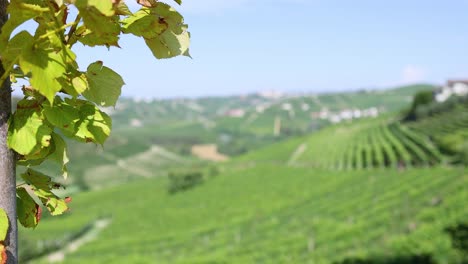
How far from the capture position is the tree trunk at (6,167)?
1.05 meters

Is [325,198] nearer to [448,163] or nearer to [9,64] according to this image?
[448,163]

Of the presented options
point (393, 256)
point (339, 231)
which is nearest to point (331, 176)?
point (339, 231)

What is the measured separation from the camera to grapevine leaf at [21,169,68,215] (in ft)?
4.29

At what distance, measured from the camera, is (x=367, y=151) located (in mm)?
64250

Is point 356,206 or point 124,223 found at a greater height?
point 356,206

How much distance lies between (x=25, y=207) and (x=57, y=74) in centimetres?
55

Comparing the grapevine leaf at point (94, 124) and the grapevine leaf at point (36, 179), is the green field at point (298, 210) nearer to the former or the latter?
the grapevine leaf at point (94, 124)

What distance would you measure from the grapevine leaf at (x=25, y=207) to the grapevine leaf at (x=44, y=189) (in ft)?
0.10

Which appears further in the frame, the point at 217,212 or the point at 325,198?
the point at 217,212

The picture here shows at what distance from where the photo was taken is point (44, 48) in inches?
37.4

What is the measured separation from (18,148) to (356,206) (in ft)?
118

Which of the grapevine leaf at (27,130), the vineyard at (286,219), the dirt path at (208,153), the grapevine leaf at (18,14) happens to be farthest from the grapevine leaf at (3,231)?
the dirt path at (208,153)

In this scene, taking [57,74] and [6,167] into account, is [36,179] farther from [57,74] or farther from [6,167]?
[57,74]

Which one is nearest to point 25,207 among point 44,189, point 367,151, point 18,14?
point 44,189
